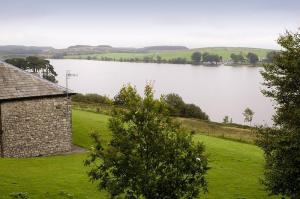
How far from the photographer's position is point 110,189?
12.5 meters

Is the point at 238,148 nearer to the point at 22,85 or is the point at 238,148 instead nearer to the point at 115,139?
the point at 22,85

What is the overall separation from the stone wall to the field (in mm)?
1832

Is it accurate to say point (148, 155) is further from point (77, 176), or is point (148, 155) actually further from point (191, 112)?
point (191, 112)

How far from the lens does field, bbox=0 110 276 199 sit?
63.0ft

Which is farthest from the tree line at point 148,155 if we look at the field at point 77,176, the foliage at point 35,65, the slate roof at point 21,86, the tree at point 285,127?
the foliage at point 35,65

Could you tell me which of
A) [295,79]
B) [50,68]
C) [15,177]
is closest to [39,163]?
[15,177]

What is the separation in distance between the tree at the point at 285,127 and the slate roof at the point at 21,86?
53.6 feet

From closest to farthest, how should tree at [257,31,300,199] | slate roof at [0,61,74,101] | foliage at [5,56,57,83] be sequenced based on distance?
1. tree at [257,31,300,199]
2. slate roof at [0,61,74,101]
3. foliage at [5,56,57,83]

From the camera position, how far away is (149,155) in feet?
41.6

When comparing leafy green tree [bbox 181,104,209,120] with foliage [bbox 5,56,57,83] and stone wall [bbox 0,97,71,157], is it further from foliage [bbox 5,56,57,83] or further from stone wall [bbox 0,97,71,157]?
foliage [bbox 5,56,57,83]

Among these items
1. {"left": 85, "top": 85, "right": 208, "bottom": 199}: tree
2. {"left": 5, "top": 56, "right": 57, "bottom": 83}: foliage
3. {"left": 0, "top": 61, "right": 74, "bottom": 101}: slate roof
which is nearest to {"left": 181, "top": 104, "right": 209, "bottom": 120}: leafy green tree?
{"left": 0, "top": 61, "right": 74, "bottom": 101}: slate roof

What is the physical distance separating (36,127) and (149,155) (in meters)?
18.5

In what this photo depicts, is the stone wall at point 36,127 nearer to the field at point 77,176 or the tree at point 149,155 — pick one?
the field at point 77,176

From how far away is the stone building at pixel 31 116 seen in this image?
2794 centimetres
